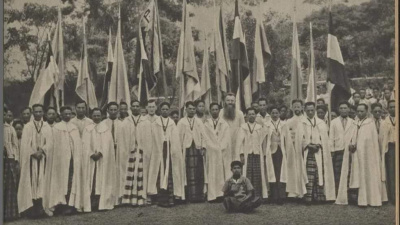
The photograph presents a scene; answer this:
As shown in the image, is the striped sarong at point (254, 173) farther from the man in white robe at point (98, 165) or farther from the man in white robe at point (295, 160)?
the man in white robe at point (98, 165)

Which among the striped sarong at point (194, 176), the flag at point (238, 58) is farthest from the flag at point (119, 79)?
the flag at point (238, 58)

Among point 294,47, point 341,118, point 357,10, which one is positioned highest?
point 357,10

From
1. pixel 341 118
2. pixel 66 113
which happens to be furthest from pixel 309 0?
pixel 66 113

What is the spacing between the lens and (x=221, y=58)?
7691 millimetres

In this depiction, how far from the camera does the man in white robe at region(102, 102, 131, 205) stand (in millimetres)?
7570

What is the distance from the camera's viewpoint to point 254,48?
7.67 m

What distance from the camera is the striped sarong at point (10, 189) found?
7.57 metres

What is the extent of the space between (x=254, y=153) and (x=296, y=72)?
1227 mm

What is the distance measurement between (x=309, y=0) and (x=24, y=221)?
4.84 metres

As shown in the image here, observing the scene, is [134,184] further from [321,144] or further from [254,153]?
[321,144]

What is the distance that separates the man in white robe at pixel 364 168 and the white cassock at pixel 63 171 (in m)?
3.47

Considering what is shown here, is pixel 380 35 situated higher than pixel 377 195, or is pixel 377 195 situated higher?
pixel 380 35

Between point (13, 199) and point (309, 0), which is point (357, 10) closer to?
point (309, 0)

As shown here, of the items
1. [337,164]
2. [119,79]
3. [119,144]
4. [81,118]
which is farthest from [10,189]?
[337,164]
